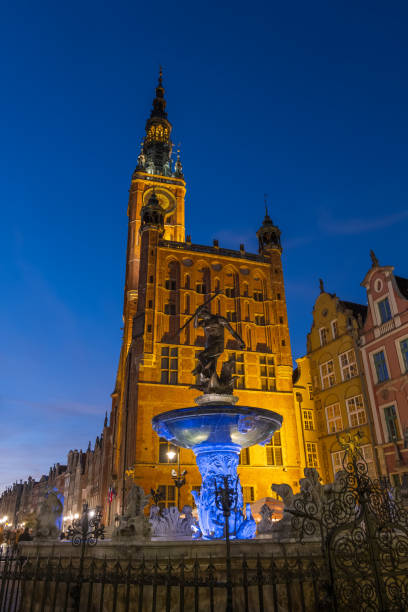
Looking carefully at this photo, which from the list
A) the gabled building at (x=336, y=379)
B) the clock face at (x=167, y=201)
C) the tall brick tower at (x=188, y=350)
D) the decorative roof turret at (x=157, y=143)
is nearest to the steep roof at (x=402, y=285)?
the gabled building at (x=336, y=379)

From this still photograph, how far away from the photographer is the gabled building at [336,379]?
24808 mm

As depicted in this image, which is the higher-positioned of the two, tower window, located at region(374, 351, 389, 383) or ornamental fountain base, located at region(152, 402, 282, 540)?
tower window, located at region(374, 351, 389, 383)

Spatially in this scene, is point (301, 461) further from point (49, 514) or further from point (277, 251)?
point (49, 514)

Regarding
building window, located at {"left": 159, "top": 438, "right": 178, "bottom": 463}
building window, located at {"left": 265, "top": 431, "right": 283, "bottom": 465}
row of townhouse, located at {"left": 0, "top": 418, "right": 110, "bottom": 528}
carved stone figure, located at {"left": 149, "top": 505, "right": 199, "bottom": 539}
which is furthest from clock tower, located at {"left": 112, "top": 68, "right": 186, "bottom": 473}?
carved stone figure, located at {"left": 149, "top": 505, "right": 199, "bottom": 539}

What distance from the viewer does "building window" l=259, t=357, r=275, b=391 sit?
101ft

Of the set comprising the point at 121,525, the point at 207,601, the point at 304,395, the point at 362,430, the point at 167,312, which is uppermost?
the point at 167,312

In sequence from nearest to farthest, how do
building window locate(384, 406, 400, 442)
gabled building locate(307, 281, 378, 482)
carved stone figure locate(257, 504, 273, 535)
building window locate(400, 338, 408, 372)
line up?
1. carved stone figure locate(257, 504, 273, 535)
2. building window locate(400, 338, 408, 372)
3. building window locate(384, 406, 400, 442)
4. gabled building locate(307, 281, 378, 482)

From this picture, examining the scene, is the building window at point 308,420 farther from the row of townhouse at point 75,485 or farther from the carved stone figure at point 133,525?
the carved stone figure at point 133,525

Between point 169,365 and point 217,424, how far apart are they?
1790cm

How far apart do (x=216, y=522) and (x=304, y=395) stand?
70.3ft

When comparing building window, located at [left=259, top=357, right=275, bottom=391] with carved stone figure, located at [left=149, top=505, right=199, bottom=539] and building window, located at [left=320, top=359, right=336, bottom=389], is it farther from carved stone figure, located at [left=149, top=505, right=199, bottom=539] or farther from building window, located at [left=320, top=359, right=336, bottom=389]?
carved stone figure, located at [left=149, top=505, right=199, bottom=539]

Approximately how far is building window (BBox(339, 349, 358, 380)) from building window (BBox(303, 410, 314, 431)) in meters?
5.02

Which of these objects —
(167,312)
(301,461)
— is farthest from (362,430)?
(167,312)

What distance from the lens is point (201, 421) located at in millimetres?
11234
